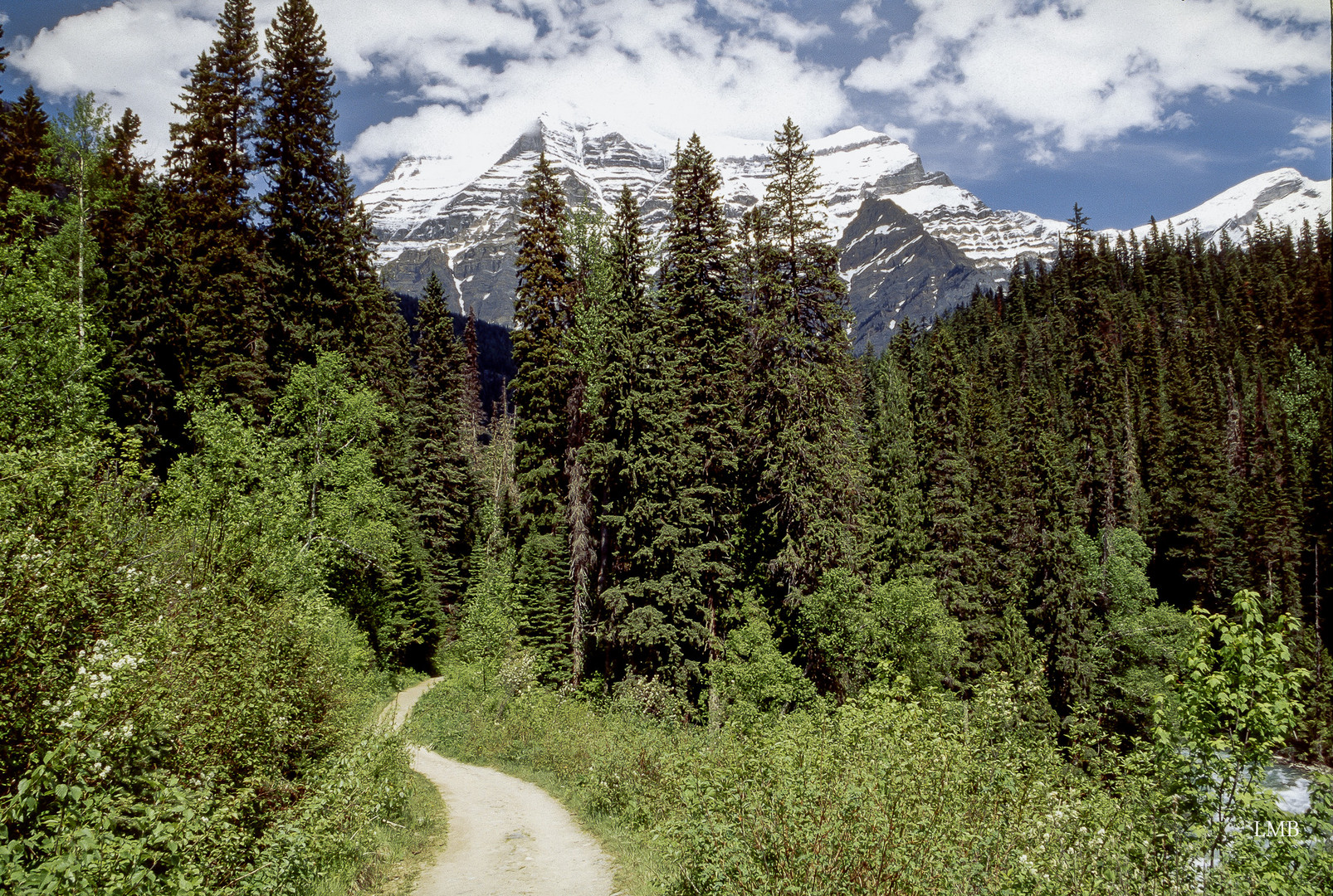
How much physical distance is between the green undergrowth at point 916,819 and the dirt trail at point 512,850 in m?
0.68

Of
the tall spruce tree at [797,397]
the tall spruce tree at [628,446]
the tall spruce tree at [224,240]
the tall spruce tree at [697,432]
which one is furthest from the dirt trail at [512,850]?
the tall spruce tree at [224,240]

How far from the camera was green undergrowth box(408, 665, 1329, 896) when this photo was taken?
5.81 m

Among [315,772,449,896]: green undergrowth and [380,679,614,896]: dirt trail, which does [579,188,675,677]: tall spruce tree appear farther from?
[315,772,449,896]: green undergrowth

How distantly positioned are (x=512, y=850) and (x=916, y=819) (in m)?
7.09

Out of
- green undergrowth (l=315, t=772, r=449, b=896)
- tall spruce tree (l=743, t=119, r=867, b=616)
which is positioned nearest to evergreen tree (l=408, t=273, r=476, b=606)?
tall spruce tree (l=743, t=119, r=867, b=616)

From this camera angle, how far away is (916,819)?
21.6 ft

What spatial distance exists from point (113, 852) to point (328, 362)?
819 inches

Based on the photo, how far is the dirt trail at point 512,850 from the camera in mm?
9109

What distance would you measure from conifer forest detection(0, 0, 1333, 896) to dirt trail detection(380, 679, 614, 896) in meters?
0.77

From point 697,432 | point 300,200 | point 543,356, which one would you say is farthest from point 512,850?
point 300,200

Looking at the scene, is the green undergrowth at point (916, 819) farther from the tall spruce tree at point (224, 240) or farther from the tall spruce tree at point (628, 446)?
the tall spruce tree at point (224, 240)

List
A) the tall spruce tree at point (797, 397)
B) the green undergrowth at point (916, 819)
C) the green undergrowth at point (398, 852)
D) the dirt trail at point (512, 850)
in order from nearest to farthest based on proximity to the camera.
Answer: the green undergrowth at point (916, 819) < the green undergrowth at point (398, 852) < the dirt trail at point (512, 850) < the tall spruce tree at point (797, 397)

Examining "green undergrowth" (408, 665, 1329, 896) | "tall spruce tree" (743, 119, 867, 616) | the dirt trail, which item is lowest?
the dirt trail

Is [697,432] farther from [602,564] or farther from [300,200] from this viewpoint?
[300,200]
